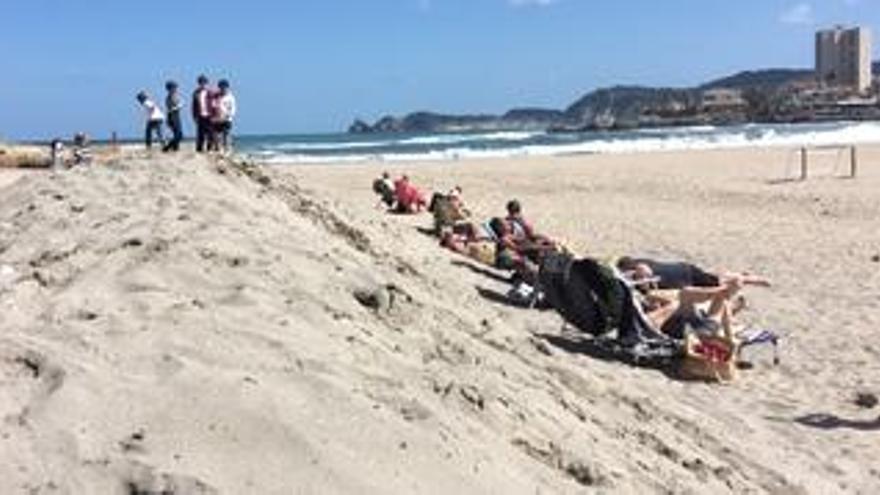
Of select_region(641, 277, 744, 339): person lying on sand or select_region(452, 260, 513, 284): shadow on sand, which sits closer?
select_region(641, 277, 744, 339): person lying on sand

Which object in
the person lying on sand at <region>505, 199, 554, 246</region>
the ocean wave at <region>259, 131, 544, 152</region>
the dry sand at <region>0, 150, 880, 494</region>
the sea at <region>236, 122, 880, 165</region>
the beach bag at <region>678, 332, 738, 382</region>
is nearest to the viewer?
the dry sand at <region>0, 150, 880, 494</region>

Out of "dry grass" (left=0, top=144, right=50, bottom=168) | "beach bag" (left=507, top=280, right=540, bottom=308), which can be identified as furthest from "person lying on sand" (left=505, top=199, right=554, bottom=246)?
"dry grass" (left=0, top=144, right=50, bottom=168)

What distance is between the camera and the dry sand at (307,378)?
516 cm

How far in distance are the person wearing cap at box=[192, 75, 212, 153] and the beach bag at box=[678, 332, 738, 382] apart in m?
9.16

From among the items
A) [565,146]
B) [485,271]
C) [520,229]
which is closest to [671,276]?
[485,271]

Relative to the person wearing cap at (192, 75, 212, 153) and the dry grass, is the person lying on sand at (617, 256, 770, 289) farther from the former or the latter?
the dry grass

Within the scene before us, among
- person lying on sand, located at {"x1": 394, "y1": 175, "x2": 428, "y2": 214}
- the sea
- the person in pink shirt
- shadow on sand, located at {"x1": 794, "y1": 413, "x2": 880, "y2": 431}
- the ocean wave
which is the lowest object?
shadow on sand, located at {"x1": 794, "y1": 413, "x2": 880, "y2": 431}

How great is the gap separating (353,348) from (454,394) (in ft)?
1.59

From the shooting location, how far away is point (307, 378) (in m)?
5.78

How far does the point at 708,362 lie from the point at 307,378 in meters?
6.26

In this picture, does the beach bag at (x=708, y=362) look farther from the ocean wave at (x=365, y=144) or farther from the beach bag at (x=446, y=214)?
the ocean wave at (x=365, y=144)

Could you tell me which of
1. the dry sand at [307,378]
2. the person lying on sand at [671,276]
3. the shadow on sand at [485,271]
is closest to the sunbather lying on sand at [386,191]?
the shadow on sand at [485,271]

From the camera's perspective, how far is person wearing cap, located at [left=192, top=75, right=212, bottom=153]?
19.1 meters

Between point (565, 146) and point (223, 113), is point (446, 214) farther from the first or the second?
point (565, 146)
